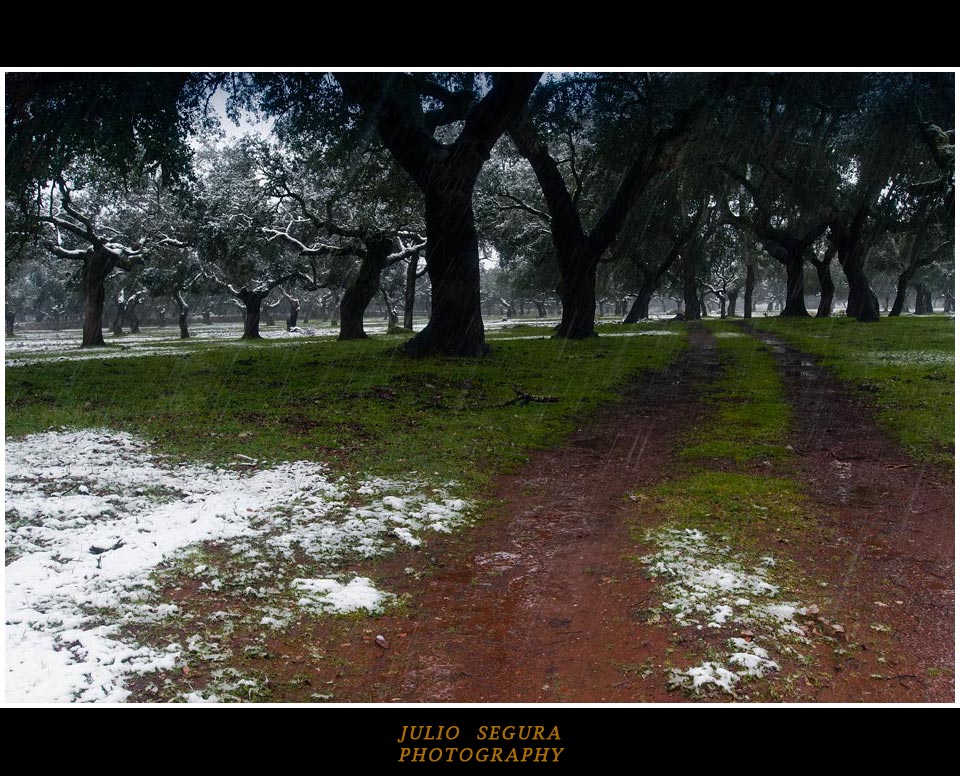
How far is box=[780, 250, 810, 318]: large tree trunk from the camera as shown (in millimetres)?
37031

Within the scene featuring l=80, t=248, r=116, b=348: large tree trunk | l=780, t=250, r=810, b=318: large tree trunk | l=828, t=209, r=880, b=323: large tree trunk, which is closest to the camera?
l=80, t=248, r=116, b=348: large tree trunk

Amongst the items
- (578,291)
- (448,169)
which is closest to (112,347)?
(448,169)

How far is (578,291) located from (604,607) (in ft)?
73.0

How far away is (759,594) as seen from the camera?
15.5 feet

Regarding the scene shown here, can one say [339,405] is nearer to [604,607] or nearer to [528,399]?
[528,399]

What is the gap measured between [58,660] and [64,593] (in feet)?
3.00

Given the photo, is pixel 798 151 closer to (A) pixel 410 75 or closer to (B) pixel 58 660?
(A) pixel 410 75

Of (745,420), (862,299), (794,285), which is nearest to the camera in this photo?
(745,420)

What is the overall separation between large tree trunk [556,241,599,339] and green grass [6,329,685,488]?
5851 millimetres

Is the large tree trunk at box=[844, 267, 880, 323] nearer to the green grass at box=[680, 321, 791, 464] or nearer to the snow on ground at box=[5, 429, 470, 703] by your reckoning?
the green grass at box=[680, 321, 791, 464]

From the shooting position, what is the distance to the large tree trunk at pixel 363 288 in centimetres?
2880

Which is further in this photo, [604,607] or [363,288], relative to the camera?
[363,288]

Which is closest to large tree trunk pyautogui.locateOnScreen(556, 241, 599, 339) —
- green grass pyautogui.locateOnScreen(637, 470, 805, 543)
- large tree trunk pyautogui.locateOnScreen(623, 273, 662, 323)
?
large tree trunk pyautogui.locateOnScreen(623, 273, 662, 323)

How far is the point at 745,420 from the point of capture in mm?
10859
